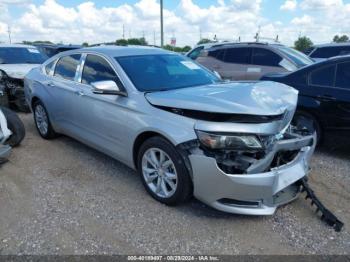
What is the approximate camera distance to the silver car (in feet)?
10.4

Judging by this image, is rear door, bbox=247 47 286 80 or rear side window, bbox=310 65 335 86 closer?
rear side window, bbox=310 65 335 86

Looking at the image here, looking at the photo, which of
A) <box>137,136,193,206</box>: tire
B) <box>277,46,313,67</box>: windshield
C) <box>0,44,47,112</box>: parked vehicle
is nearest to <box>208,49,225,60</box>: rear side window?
<box>277,46,313,67</box>: windshield

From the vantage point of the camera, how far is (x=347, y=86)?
5016mm

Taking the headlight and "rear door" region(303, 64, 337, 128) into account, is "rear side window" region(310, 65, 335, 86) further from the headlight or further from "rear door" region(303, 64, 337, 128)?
the headlight

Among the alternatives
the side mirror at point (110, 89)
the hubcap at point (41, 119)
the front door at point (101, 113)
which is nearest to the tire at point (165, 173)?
the front door at point (101, 113)

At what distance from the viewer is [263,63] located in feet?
28.5

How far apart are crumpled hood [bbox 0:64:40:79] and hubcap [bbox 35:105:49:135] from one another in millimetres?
2461

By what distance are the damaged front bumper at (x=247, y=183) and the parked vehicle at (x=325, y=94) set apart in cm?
175

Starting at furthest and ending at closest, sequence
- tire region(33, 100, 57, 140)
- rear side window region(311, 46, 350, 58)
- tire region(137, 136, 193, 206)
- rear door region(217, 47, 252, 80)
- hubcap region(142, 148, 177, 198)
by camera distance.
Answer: rear side window region(311, 46, 350, 58) → rear door region(217, 47, 252, 80) → tire region(33, 100, 57, 140) → hubcap region(142, 148, 177, 198) → tire region(137, 136, 193, 206)

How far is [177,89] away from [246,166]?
1.30 m

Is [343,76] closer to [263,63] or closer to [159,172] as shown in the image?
[159,172]

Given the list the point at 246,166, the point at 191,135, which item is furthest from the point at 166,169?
the point at 246,166

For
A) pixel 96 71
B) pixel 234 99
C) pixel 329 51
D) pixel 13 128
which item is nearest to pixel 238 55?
pixel 329 51

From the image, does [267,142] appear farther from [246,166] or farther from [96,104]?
[96,104]
